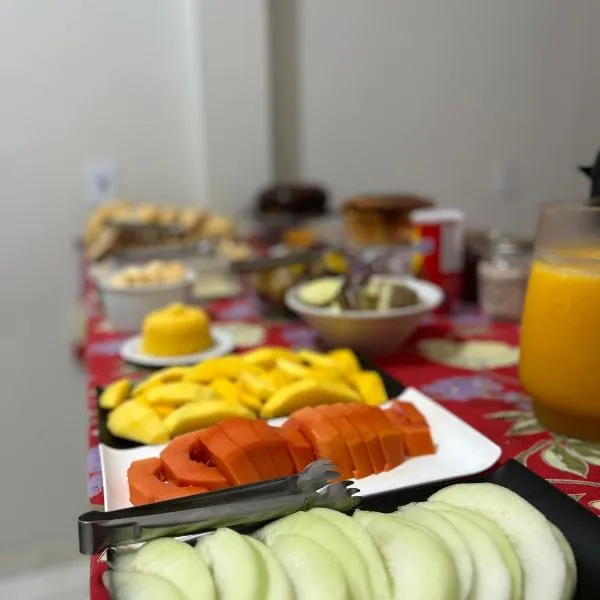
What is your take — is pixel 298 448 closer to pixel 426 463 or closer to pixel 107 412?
pixel 426 463

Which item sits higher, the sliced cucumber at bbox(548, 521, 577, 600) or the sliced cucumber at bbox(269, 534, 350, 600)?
the sliced cucumber at bbox(269, 534, 350, 600)

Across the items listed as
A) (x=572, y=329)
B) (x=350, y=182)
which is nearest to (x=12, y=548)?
(x=350, y=182)

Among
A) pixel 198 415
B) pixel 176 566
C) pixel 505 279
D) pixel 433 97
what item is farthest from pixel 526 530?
pixel 433 97

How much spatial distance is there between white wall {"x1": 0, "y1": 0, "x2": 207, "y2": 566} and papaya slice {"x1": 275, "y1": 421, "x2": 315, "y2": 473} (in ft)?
4.47

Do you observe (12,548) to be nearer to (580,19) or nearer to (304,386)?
(304,386)

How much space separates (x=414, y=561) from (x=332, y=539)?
0.19ft

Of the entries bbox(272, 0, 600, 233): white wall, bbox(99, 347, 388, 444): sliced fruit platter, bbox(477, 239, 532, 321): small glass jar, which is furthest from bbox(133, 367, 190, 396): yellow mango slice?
bbox(272, 0, 600, 233): white wall

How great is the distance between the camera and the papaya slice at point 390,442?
2.23 feet

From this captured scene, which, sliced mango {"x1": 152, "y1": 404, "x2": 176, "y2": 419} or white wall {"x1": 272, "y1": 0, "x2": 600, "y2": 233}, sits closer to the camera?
sliced mango {"x1": 152, "y1": 404, "x2": 176, "y2": 419}

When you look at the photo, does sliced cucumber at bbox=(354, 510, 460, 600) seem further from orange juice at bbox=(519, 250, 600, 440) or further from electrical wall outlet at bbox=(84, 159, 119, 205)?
electrical wall outlet at bbox=(84, 159, 119, 205)

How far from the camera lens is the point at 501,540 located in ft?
1.63

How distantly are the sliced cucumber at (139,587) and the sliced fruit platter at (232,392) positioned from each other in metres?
0.26

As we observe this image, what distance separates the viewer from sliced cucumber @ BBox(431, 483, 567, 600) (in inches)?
18.9

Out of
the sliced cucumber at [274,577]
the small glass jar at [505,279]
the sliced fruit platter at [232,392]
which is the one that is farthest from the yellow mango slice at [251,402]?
the small glass jar at [505,279]
